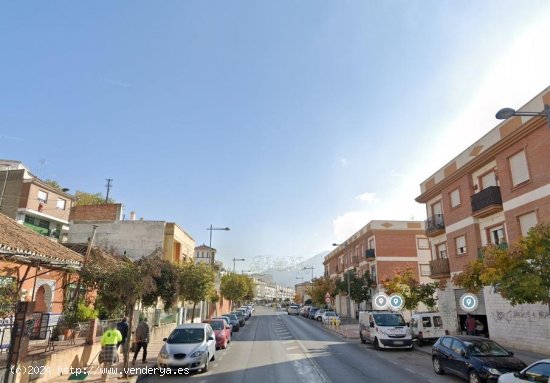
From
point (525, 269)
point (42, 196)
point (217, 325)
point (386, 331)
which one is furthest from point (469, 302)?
point (42, 196)

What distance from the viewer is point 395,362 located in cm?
1655

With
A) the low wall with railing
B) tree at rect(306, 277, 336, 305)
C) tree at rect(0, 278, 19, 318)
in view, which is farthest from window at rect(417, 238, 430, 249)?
tree at rect(0, 278, 19, 318)

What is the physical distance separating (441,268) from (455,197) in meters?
5.13

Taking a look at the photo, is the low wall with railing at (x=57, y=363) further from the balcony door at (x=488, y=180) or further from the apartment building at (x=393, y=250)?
the apartment building at (x=393, y=250)

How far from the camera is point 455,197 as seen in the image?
26781mm

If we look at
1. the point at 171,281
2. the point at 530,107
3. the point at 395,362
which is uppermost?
the point at 530,107

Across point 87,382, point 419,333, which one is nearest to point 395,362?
point 419,333

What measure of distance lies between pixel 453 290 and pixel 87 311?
74.4 ft

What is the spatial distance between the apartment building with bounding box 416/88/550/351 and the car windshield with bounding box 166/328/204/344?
1312cm

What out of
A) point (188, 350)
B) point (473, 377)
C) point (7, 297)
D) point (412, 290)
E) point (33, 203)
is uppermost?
point (33, 203)

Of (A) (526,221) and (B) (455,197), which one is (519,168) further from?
(B) (455,197)

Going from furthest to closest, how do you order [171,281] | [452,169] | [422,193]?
[422,193]
[452,169]
[171,281]

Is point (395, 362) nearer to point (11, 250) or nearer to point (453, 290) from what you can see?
point (453, 290)

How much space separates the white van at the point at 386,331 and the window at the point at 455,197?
30.7 ft
